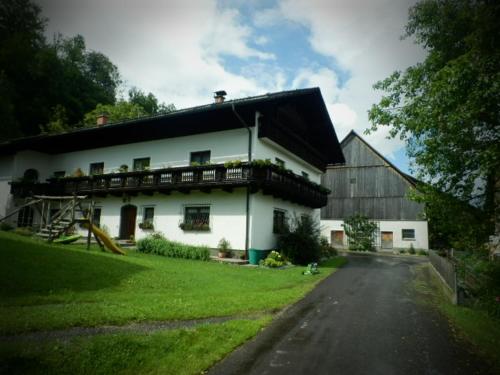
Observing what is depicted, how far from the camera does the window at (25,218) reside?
21891mm

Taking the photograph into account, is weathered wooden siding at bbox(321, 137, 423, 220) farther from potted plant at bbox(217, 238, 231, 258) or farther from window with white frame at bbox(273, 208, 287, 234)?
potted plant at bbox(217, 238, 231, 258)

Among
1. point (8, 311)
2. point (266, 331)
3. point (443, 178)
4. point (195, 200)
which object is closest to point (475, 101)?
point (443, 178)

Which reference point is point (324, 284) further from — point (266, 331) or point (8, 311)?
point (8, 311)

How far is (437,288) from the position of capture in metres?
11.2

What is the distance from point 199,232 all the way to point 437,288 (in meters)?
11.2

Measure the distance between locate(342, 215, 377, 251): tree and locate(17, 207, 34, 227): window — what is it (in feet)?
90.1

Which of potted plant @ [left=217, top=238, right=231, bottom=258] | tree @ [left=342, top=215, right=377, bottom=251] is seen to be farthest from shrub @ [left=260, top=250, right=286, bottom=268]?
tree @ [left=342, top=215, right=377, bottom=251]

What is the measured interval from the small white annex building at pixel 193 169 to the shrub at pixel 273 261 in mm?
997

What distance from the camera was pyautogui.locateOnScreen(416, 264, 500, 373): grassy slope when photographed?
536 cm

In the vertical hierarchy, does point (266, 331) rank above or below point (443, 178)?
below

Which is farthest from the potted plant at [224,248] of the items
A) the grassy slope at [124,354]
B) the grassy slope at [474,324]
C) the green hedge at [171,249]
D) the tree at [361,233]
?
the tree at [361,233]

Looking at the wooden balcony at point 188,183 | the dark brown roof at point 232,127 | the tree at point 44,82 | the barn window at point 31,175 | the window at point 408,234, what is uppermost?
the tree at point 44,82

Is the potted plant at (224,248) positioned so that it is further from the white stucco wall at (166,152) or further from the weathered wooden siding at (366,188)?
the weathered wooden siding at (366,188)

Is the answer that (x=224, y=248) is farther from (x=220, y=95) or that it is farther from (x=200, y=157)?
(x=220, y=95)
